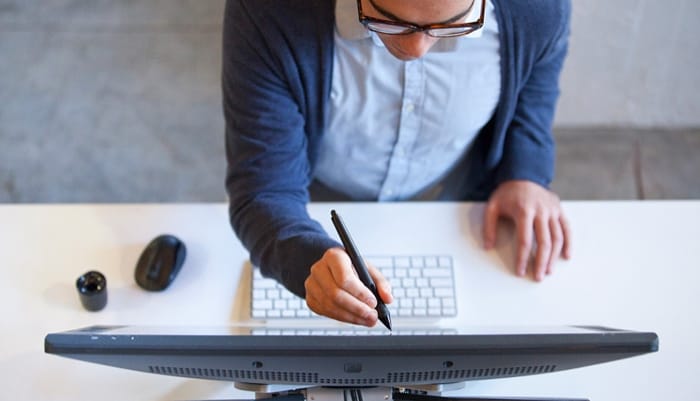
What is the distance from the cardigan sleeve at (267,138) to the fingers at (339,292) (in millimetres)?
70

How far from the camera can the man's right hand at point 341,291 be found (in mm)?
898

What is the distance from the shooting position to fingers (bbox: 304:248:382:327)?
2.95 feet

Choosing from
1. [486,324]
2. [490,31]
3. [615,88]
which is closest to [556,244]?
[486,324]

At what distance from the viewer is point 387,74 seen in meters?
1.18

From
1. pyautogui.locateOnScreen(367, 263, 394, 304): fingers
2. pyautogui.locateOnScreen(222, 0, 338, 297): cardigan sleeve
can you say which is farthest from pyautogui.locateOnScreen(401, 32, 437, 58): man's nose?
pyautogui.locateOnScreen(367, 263, 394, 304): fingers

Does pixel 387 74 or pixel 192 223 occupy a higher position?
pixel 387 74

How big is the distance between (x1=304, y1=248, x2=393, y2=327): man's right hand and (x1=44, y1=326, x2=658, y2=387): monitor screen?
41 millimetres

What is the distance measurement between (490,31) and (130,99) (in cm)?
156

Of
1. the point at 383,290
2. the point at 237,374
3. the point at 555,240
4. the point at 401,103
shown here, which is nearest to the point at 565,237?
the point at 555,240

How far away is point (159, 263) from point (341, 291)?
0.40 meters

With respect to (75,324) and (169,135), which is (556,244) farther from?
(169,135)

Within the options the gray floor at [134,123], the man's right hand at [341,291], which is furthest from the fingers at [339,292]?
the gray floor at [134,123]

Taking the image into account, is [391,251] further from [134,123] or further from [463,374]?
[134,123]

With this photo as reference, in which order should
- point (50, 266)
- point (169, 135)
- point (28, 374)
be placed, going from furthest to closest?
point (169, 135) → point (50, 266) → point (28, 374)
